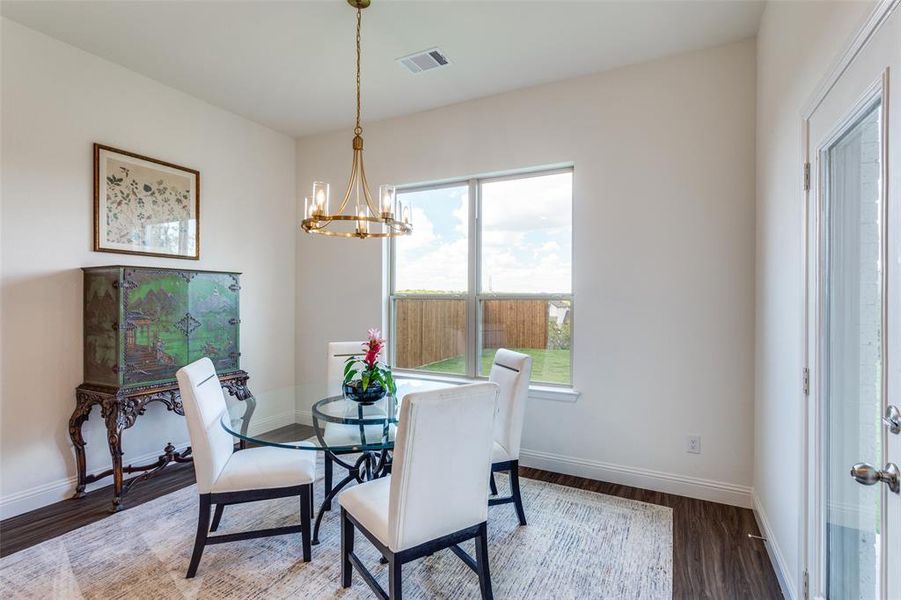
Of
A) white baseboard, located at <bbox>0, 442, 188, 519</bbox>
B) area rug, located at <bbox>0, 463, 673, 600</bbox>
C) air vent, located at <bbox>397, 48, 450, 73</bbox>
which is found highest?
air vent, located at <bbox>397, 48, 450, 73</bbox>

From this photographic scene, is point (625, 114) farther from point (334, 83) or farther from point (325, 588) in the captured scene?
point (325, 588)

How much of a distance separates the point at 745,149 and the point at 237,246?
13.2 ft

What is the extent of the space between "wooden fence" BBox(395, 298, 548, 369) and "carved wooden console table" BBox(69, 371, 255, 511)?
161cm

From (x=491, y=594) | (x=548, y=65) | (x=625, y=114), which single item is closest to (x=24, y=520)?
(x=491, y=594)

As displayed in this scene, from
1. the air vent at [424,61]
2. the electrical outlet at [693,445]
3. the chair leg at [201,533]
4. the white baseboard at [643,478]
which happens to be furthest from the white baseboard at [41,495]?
the electrical outlet at [693,445]

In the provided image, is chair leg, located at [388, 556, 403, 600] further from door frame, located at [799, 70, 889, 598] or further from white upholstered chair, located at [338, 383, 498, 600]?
door frame, located at [799, 70, 889, 598]

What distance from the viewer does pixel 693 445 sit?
299 cm

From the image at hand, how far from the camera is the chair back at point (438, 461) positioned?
5.35ft

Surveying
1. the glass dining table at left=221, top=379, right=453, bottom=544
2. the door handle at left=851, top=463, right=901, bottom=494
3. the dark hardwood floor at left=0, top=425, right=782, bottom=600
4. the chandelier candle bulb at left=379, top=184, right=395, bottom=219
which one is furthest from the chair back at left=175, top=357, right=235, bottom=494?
the door handle at left=851, top=463, right=901, bottom=494

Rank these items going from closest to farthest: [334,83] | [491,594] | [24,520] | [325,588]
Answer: [491,594], [325,588], [24,520], [334,83]

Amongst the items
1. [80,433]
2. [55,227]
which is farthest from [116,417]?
[55,227]

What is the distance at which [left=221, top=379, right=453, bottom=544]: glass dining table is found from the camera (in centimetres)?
203

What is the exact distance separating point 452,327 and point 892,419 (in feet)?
10.2

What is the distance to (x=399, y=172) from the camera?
162 inches
